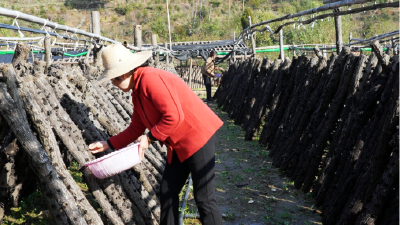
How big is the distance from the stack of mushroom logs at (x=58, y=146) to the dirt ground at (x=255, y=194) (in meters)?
0.84

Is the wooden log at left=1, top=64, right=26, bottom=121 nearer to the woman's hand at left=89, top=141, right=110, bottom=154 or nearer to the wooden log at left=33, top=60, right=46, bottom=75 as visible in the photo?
the woman's hand at left=89, top=141, right=110, bottom=154

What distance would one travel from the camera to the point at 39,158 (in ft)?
8.48

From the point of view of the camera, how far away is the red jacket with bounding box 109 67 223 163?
254cm

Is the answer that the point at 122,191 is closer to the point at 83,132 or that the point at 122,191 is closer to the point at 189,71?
the point at 83,132

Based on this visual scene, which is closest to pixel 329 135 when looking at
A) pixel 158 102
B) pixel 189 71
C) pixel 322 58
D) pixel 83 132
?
pixel 322 58

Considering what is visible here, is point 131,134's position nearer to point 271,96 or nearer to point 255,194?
point 255,194

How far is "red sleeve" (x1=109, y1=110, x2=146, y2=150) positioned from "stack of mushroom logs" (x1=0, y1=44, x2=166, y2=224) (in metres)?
0.23

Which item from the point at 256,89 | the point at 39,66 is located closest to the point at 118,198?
the point at 39,66

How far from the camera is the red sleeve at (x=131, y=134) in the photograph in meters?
3.05

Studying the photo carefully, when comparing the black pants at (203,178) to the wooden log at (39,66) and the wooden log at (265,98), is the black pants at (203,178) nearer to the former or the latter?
the wooden log at (39,66)

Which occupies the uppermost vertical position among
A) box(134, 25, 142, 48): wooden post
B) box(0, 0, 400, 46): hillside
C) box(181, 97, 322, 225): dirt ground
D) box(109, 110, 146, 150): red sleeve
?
box(0, 0, 400, 46): hillside

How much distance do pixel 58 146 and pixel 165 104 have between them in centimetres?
114

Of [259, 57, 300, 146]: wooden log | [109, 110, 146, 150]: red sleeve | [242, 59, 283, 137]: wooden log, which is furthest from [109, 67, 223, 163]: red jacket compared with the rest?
[242, 59, 283, 137]: wooden log

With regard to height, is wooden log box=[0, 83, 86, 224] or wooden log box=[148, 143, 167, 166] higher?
wooden log box=[0, 83, 86, 224]
